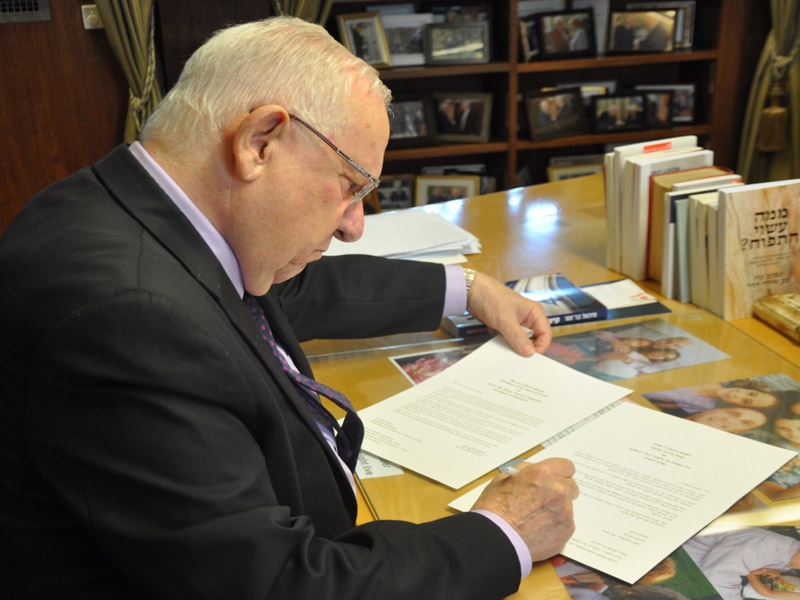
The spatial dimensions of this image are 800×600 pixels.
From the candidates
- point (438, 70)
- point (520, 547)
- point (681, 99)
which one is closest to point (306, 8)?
point (438, 70)

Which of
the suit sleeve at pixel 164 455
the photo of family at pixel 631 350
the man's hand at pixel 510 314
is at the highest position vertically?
the suit sleeve at pixel 164 455

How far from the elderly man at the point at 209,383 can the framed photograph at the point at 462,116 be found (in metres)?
3.08

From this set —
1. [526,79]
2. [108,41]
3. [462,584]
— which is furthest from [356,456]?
[526,79]

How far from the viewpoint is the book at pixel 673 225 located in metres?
1.72

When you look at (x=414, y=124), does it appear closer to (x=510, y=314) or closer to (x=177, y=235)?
(x=510, y=314)

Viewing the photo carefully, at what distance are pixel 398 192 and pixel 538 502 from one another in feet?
10.9

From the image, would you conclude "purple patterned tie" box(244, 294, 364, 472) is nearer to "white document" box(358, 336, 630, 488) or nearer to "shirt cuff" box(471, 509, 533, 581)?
"white document" box(358, 336, 630, 488)

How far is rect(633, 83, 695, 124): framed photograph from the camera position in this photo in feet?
14.0

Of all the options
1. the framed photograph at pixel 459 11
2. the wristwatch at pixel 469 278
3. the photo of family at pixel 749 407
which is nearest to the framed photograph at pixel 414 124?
the framed photograph at pixel 459 11

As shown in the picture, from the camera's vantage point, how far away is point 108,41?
362 centimetres

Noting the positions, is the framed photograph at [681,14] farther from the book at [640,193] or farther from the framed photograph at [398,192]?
the book at [640,193]

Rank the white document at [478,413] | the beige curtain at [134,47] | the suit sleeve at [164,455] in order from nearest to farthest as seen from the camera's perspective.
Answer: the suit sleeve at [164,455]
the white document at [478,413]
the beige curtain at [134,47]

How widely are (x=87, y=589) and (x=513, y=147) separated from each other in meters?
3.49

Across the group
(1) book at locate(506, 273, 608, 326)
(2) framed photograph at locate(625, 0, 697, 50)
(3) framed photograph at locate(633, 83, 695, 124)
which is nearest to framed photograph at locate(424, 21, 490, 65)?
(2) framed photograph at locate(625, 0, 697, 50)
